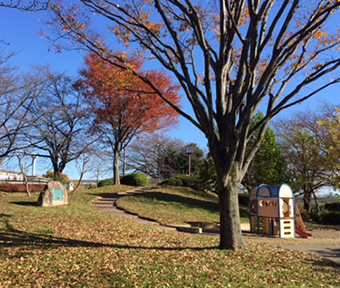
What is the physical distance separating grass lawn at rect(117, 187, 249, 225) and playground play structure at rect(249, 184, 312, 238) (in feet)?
8.84

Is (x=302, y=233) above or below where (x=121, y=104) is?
below

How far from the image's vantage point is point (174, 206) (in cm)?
1770

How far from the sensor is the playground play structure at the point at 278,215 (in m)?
12.9

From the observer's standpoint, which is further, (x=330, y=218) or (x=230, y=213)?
(x=330, y=218)

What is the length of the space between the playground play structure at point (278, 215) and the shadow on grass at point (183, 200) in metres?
4.32

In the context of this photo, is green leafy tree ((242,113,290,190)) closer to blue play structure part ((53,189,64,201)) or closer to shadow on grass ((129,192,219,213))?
shadow on grass ((129,192,219,213))

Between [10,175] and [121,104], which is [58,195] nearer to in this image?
[121,104]

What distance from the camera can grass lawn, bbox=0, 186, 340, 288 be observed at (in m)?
5.41

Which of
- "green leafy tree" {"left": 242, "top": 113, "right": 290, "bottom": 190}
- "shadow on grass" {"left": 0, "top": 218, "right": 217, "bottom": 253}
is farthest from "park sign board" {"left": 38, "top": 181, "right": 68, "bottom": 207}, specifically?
"green leafy tree" {"left": 242, "top": 113, "right": 290, "bottom": 190}

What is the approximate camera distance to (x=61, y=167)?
22906 millimetres

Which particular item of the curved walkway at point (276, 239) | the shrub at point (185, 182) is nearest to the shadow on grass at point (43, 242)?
the curved walkway at point (276, 239)

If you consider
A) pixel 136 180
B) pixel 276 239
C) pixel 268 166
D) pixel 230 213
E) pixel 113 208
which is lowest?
pixel 276 239

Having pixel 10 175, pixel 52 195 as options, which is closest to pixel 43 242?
pixel 52 195

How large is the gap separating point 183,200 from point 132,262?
13323 millimetres
